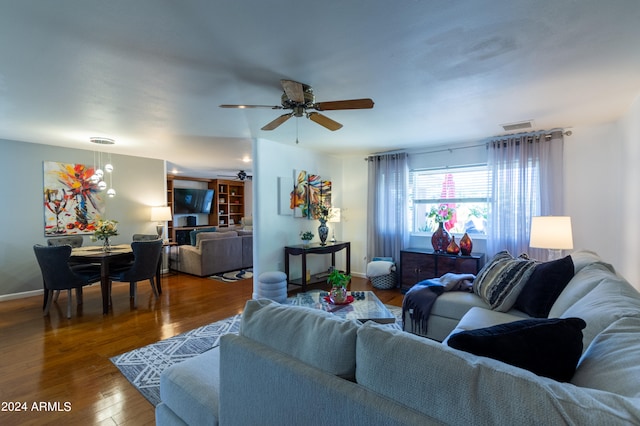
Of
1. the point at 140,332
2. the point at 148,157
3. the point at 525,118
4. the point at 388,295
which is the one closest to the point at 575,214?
the point at 525,118

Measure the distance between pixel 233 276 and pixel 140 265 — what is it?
1989 mm

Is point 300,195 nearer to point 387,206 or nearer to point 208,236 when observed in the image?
point 387,206

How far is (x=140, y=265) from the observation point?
4.11 meters

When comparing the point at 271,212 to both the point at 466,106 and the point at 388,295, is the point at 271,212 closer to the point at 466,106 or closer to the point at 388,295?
the point at 388,295

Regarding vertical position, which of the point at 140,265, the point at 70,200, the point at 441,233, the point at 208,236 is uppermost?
the point at 70,200

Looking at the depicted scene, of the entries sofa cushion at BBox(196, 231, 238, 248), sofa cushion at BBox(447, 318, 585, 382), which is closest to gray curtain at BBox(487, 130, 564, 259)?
sofa cushion at BBox(447, 318, 585, 382)

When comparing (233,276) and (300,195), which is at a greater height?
(300,195)

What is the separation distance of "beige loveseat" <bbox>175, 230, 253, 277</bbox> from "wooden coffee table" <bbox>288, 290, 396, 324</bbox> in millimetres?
3096

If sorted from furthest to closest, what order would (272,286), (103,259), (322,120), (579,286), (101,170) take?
1. (101,170)
2. (272,286)
3. (103,259)
4. (322,120)
5. (579,286)

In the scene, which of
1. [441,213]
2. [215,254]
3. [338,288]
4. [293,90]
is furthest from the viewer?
[215,254]

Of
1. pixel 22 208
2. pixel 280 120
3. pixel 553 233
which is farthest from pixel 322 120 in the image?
pixel 22 208

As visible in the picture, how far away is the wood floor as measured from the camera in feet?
6.63

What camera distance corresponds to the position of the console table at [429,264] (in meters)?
4.23

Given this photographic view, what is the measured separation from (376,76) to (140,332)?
341cm
